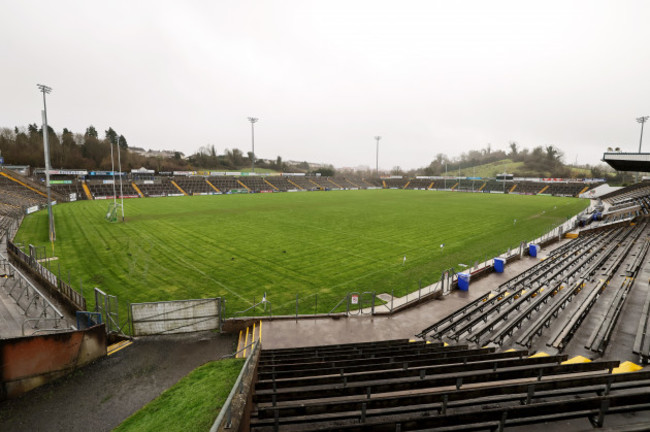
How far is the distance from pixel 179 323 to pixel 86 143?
116615 mm

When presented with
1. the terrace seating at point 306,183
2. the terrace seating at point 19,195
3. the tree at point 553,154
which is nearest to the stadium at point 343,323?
the terrace seating at point 19,195

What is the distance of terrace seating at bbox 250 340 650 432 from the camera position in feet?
14.7

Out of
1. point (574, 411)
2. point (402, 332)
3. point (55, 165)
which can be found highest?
point (55, 165)

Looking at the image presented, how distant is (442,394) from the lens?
4.70m

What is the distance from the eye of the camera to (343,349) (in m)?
9.05

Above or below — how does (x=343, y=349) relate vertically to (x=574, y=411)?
below

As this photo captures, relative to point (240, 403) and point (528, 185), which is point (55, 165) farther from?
point (528, 185)

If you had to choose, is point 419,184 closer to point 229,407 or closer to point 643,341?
point 643,341

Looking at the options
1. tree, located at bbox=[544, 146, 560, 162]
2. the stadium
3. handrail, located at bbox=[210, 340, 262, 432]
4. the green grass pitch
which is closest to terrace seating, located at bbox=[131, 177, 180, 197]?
the green grass pitch

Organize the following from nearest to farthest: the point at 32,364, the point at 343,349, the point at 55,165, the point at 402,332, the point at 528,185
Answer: the point at 32,364 → the point at 343,349 → the point at 402,332 → the point at 55,165 → the point at 528,185

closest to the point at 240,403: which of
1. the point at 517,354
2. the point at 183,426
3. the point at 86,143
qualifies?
the point at 183,426

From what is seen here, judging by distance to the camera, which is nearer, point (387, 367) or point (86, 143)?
point (387, 367)

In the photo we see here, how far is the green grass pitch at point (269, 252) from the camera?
15.9 m

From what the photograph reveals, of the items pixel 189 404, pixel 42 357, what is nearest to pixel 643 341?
pixel 189 404
